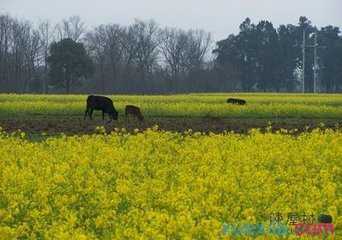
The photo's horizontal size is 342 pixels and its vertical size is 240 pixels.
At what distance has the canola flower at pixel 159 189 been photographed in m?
6.11

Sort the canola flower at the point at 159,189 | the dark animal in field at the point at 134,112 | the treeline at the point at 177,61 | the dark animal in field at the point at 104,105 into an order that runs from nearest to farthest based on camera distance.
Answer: the canola flower at the point at 159,189
the dark animal in field at the point at 134,112
the dark animal in field at the point at 104,105
the treeline at the point at 177,61

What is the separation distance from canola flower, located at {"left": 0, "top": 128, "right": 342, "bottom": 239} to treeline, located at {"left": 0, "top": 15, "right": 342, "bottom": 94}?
6176 cm

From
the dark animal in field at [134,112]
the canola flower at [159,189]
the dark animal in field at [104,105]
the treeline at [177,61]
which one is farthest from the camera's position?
the treeline at [177,61]

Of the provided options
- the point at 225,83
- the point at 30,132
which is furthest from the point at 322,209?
the point at 225,83

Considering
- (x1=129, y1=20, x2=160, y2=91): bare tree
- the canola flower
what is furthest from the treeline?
the canola flower

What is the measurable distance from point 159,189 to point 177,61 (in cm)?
9633

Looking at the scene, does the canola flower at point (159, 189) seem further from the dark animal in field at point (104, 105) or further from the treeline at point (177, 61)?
the treeline at point (177, 61)

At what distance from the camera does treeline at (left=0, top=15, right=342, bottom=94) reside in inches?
3327

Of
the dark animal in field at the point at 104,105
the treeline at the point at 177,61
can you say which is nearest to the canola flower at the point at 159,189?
the dark animal in field at the point at 104,105

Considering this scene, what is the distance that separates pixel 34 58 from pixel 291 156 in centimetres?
8429

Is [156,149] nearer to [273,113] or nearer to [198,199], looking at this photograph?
[198,199]

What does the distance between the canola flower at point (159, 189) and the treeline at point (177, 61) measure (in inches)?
2432

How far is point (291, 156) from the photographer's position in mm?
11055

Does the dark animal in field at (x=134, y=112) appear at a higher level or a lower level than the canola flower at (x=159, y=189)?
higher
